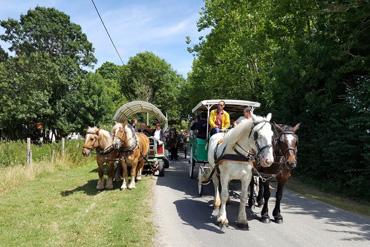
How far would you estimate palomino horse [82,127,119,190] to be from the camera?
11.8m

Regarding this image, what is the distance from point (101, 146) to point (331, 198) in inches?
266

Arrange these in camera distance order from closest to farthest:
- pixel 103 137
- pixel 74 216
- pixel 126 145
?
pixel 74 216
pixel 103 137
pixel 126 145

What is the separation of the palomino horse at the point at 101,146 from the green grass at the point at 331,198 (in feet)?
19.1

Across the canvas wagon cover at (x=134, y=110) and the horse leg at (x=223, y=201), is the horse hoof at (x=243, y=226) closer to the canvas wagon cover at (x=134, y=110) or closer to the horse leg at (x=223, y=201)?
the horse leg at (x=223, y=201)

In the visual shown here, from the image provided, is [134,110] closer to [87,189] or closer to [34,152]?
[34,152]

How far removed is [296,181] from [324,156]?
2208 mm

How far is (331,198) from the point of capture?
1254 centimetres

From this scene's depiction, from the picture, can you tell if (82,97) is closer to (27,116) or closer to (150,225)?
(27,116)

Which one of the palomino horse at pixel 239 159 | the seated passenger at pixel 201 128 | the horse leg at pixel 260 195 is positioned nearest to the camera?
the palomino horse at pixel 239 159

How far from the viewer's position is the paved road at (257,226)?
7250mm

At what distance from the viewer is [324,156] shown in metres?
14.9

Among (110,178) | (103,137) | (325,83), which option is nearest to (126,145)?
(103,137)

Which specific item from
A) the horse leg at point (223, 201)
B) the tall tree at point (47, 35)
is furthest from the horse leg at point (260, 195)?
the tall tree at point (47, 35)

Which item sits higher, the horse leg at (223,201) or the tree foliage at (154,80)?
the tree foliage at (154,80)
